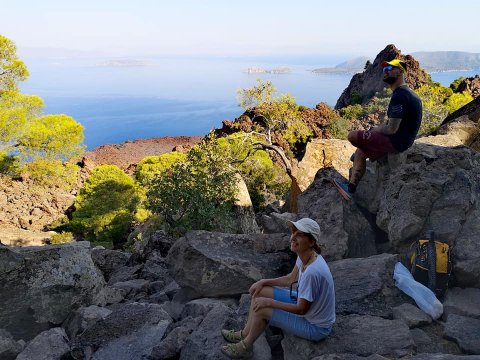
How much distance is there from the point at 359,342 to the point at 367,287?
1.40 meters

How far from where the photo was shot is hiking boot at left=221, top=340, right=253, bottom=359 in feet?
18.7

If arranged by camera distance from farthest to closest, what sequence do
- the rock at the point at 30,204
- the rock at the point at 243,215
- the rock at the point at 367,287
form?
the rock at the point at 30,204 < the rock at the point at 243,215 < the rock at the point at 367,287

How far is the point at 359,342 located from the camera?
567 cm

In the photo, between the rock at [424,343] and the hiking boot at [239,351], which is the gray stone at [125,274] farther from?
the rock at [424,343]

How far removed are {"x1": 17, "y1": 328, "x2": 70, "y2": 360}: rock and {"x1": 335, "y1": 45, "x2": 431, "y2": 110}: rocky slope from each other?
199ft

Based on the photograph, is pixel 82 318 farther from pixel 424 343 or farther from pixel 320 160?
pixel 320 160

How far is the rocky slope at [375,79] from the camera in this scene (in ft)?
203

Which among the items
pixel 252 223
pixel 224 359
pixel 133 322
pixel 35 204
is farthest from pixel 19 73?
pixel 224 359

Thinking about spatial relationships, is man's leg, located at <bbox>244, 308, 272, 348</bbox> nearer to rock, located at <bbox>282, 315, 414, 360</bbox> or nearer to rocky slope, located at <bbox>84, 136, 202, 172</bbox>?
rock, located at <bbox>282, 315, 414, 360</bbox>

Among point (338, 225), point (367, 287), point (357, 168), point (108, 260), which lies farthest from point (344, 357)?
point (108, 260)

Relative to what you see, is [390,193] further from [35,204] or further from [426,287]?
[35,204]

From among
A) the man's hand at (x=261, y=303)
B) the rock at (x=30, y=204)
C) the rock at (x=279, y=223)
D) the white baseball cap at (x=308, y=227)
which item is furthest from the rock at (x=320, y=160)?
the rock at (x=30, y=204)

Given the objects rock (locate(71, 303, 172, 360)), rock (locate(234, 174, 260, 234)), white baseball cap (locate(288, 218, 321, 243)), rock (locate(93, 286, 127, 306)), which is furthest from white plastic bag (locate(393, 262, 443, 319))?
rock (locate(234, 174, 260, 234))

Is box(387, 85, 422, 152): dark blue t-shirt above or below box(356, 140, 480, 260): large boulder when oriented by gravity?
above
